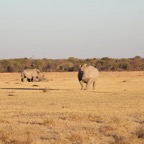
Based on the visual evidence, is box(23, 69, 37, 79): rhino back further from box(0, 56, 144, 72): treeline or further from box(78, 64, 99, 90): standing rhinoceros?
box(0, 56, 144, 72): treeline

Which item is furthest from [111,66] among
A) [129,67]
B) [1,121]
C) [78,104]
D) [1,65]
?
[1,121]

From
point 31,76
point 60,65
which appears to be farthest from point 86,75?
point 60,65

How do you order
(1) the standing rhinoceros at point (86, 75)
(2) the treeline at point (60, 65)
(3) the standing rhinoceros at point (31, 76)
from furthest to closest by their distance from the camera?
1. (2) the treeline at point (60, 65)
2. (3) the standing rhinoceros at point (31, 76)
3. (1) the standing rhinoceros at point (86, 75)

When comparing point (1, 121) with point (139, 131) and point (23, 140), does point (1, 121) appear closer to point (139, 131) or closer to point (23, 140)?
point (23, 140)

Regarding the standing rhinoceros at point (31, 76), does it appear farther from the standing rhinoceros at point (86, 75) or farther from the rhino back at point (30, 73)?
the standing rhinoceros at point (86, 75)

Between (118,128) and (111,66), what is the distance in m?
77.0

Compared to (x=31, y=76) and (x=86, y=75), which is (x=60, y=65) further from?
(x=86, y=75)

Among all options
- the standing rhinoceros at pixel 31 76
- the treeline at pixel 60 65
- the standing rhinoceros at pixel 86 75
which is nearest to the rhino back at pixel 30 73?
the standing rhinoceros at pixel 31 76

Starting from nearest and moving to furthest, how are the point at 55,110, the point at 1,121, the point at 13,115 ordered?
the point at 1,121 < the point at 13,115 < the point at 55,110

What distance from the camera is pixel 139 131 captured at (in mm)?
11898

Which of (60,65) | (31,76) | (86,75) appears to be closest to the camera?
(86,75)

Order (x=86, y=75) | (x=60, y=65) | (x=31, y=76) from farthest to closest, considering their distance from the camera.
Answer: (x=60, y=65) → (x=31, y=76) → (x=86, y=75)

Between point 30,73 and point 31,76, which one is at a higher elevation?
point 30,73

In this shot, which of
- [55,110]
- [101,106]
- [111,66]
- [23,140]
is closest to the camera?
[23,140]
